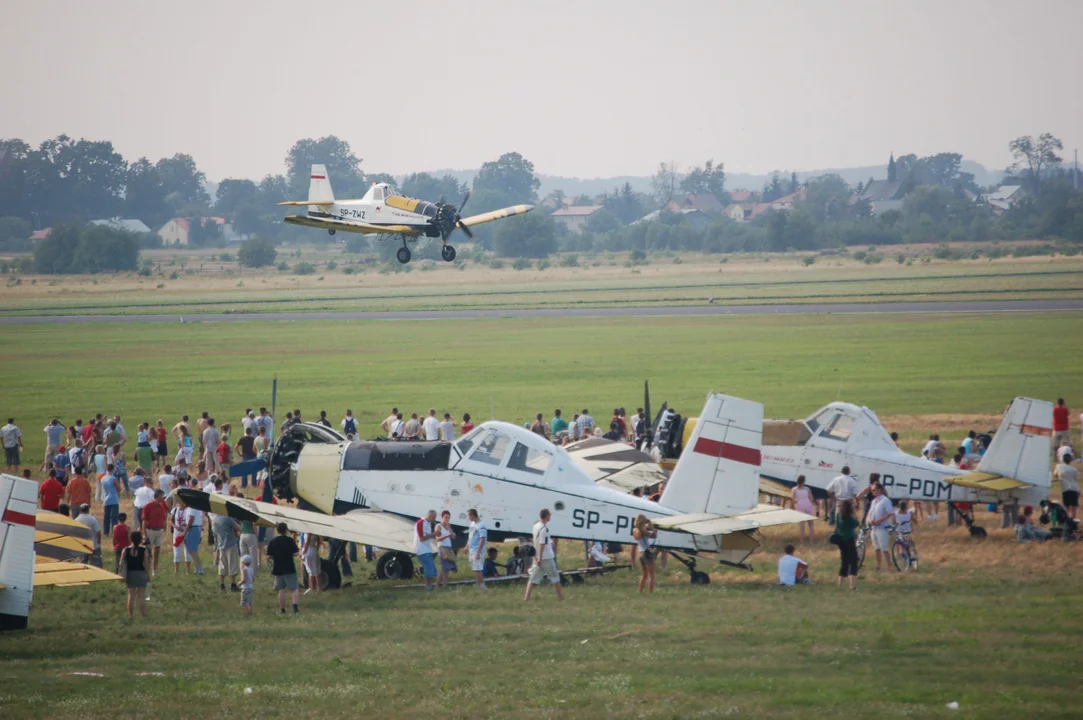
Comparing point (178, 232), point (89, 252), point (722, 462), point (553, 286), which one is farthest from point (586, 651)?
A: point (178, 232)

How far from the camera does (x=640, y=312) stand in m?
67.7

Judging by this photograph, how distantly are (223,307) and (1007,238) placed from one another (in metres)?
102

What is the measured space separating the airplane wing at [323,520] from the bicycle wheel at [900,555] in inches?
280

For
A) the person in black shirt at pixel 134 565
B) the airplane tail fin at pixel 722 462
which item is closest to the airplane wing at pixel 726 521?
the airplane tail fin at pixel 722 462

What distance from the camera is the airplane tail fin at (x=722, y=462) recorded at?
1631cm

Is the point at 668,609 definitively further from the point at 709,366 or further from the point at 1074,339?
the point at 1074,339

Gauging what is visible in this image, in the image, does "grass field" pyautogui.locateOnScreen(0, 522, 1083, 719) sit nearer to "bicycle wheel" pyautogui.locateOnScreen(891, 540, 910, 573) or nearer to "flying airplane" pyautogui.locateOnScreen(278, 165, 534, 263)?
"bicycle wheel" pyautogui.locateOnScreen(891, 540, 910, 573)

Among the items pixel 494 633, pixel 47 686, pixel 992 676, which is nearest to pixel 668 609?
pixel 494 633

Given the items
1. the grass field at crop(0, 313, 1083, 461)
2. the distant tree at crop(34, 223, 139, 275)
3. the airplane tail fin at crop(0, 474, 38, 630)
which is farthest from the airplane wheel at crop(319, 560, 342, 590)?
the distant tree at crop(34, 223, 139, 275)

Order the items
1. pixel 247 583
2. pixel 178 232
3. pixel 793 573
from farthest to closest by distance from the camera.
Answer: pixel 178 232 → pixel 793 573 → pixel 247 583

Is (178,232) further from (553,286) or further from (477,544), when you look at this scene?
(477,544)

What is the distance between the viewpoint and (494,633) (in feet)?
45.8

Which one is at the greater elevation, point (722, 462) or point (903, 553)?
point (722, 462)

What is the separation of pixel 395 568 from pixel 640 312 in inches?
1994
